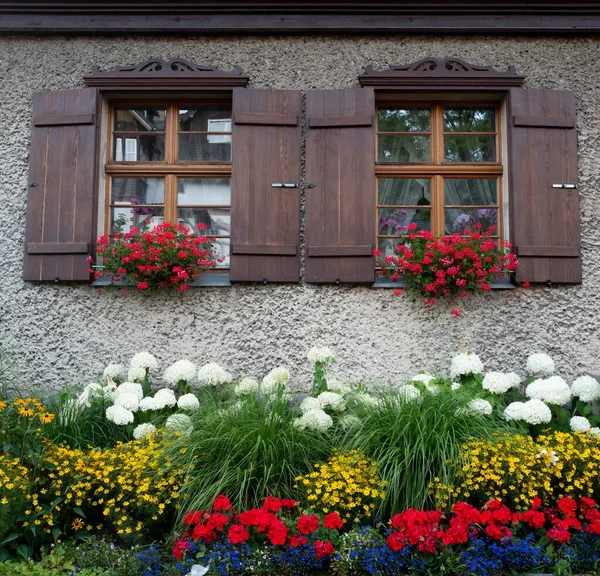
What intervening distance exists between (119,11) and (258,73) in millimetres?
1173

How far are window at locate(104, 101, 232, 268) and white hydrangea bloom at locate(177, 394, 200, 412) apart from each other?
1218 millimetres

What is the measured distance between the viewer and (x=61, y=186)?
486cm

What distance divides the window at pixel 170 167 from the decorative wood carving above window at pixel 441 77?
1228 millimetres

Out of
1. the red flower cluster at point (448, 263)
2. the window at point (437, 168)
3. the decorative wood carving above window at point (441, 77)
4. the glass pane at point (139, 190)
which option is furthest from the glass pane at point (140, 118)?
the red flower cluster at point (448, 263)

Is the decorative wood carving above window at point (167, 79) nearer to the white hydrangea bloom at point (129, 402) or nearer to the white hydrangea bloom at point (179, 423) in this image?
the white hydrangea bloom at point (129, 402)

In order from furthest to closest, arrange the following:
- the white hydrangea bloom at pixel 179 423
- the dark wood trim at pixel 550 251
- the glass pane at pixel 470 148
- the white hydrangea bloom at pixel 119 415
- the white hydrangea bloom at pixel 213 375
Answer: the glass pane at pixel 470 148 < the dark wood trim at pixel 550 251 < the white hydrangea bloom at pixel 213 375 < the white hydrangea bloom at pixel 119 415 < the white hydrangea bloom at pixel 179 423

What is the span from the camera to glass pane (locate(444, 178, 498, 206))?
5.10 meters

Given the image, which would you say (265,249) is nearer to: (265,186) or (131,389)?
(265,186)

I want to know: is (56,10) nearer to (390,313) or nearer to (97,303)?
(97,303)

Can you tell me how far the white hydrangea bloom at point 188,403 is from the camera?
163 inches

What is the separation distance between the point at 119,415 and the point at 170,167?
2.04 m

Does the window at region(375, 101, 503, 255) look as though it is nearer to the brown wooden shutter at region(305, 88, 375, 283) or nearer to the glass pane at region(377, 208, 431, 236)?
the glass pane at region(377, 208, 431, 236)

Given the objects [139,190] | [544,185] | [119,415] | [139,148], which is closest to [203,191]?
[139,190]

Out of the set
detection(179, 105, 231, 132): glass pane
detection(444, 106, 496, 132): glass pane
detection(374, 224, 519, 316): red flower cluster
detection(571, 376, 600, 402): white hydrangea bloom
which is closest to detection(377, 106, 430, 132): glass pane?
detection(444, 106, 496, 132): glass pane
